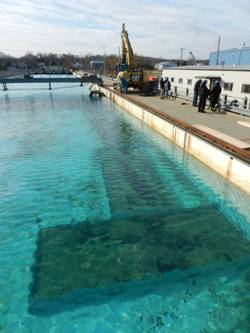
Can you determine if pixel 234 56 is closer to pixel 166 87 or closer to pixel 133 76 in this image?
pixel 133 76

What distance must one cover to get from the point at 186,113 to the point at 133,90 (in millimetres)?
15782

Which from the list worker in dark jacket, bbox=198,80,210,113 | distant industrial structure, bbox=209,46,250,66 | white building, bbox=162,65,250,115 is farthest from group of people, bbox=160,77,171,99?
distant industrial structure, bbox=209,46,250,66

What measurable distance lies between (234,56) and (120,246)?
144 feet

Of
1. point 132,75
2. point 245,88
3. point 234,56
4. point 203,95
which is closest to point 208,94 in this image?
point 203,95

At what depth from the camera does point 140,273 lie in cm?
538

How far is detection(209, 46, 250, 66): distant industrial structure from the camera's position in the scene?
1501 inches

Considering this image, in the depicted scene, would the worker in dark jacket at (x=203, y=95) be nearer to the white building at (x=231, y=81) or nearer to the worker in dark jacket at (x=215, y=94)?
the worker in dark jacket at (x=215, y=94)

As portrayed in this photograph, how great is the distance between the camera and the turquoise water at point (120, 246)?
457 centimetres

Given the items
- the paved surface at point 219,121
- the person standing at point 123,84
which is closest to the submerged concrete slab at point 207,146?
the paved surface at point 219,121

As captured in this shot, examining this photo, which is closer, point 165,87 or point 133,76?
point 165,87

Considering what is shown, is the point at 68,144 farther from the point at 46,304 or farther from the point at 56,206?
the point at 46,304

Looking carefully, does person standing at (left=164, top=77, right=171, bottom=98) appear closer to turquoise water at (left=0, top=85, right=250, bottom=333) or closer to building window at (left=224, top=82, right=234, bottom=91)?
building window at (left=224, top=82, right=234, bottom=91)

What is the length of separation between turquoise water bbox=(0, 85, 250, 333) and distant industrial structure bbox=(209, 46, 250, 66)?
110 feet

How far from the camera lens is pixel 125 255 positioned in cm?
590
